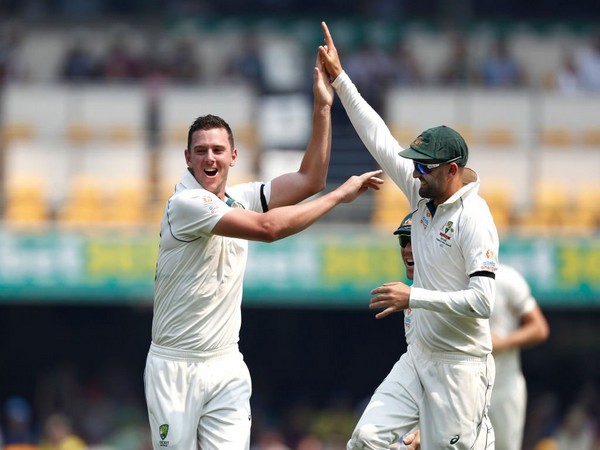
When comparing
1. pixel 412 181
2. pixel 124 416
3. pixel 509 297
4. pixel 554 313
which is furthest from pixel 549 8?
pixel 412 181

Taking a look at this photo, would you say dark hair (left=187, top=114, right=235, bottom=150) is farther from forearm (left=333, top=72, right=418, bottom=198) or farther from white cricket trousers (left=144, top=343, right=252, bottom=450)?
white cricket trousers (left=144, top=343, right=252, bottom=450)

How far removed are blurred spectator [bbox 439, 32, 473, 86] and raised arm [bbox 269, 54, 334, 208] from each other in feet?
42.4

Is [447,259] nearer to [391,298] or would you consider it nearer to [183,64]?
[391,298]

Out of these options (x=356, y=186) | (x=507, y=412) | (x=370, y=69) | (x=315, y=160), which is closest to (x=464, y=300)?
(x=356, y=186)

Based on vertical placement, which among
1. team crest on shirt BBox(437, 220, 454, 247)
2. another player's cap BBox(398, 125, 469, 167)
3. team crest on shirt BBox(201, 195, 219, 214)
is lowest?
team crest on shirt BBox(437, 220, 454, 247)

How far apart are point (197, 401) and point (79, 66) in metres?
14.5

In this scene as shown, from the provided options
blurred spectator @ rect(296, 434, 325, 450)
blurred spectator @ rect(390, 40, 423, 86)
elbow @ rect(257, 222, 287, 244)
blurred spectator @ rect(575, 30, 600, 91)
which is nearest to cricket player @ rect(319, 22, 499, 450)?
elbow @ rect(257, 222, 287, 244)

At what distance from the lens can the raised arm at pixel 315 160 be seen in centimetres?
651

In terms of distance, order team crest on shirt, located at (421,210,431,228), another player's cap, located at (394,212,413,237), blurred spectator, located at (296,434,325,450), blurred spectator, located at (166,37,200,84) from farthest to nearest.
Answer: blurred spectator, located at (166,37,200,84), blurred spectator, located at (296,434,325,450), another player's cap, located at (394,212,413,237), team crest on shirt, located at (421,210,431,228)

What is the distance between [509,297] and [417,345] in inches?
88.3

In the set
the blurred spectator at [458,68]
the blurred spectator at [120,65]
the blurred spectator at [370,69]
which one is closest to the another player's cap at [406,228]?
the blurred spectator at [370,69]

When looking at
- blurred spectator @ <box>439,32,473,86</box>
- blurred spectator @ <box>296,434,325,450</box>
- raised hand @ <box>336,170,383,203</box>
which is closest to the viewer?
raised hand @ <box>336,170,383,203</box>

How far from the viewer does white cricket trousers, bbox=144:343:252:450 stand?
628cm

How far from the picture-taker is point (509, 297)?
8.70 metres
